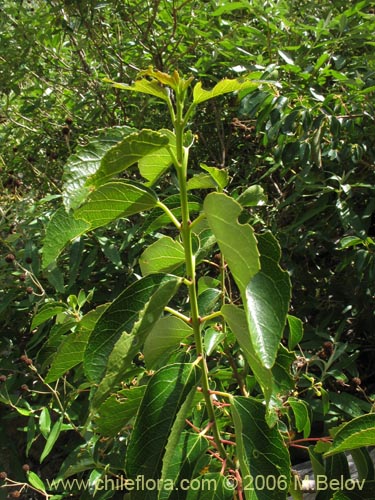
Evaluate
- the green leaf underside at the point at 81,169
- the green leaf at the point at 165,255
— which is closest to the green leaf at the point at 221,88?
the green leaf underside at the point at 81,169

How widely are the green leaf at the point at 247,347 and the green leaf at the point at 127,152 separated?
29cm

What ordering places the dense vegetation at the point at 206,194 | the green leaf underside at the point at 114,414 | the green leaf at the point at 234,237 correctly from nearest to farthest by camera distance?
the green leaf at the point at 234,237
the green leaf underside at the point at 114,414
the dense vegetation at the point at 206,194

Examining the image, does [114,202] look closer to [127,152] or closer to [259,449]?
[127,152]

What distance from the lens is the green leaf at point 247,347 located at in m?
0.82

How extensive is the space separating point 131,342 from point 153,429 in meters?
0.20

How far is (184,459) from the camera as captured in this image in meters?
1.13

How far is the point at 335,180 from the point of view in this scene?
258cm

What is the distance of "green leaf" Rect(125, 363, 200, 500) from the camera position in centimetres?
102

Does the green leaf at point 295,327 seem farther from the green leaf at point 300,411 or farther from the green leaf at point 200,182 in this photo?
the green leaf at point 200,182

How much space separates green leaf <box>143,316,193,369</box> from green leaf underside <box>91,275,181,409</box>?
3.4 inches

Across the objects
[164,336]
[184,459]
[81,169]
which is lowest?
[184,459]

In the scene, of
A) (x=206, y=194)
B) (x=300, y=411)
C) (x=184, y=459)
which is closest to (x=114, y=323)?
(x=184, y=459)

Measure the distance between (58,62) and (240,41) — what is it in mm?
1266

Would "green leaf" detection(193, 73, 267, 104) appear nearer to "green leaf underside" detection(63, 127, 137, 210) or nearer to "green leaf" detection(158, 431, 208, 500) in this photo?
"green leaf underside" detection(63, 127, 137, 210)
